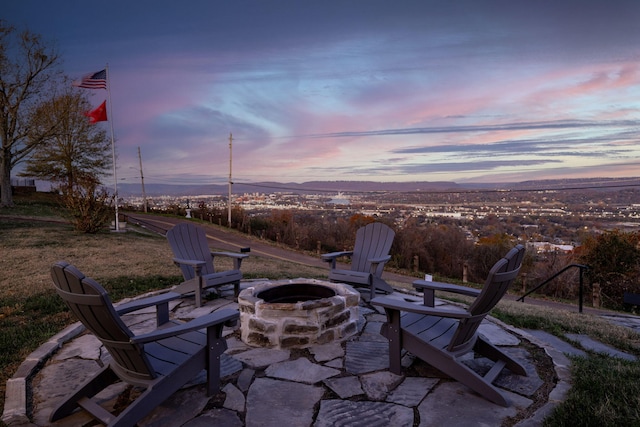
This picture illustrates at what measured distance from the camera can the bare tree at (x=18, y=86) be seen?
18.5m

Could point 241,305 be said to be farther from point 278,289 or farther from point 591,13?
point 591,13

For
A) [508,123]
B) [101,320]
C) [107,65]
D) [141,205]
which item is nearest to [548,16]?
[508,123]

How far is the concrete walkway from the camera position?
2189mm

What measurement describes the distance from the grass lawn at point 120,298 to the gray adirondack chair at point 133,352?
835 millimetres

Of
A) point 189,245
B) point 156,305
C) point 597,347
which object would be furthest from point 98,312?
point 597,347

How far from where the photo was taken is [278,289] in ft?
12.9

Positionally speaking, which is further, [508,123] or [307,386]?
[508,123]

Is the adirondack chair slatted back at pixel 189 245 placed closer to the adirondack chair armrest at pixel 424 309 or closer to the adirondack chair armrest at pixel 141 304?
the adirondack chair armrest at pixel 141 304

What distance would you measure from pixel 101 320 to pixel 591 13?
34.1 feet

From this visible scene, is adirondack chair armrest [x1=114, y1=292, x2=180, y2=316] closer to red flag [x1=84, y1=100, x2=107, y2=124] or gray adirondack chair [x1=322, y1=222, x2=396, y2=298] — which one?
gray adirondack chair [x1=322, y1=222, x2=396, y2=298]

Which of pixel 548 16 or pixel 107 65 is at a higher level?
pixel 107 65

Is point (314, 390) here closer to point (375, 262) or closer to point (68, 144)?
point (375, 262)

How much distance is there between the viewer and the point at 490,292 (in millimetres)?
2340

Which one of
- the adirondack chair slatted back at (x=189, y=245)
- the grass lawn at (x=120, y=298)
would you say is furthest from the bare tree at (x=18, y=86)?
the adirondack chair slatted back at (x=189, y=245)
